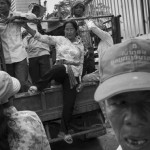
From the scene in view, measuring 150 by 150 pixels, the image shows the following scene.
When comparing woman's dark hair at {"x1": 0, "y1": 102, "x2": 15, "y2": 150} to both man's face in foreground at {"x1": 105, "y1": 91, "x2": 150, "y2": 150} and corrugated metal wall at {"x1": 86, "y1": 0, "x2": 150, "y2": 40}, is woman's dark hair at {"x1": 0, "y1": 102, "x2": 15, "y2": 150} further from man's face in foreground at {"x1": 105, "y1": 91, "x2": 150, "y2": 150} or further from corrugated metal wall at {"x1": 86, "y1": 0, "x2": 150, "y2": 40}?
corrugated metal wall at {"x1": 86, "y1": 0, "x2": 150, "y2": 40}

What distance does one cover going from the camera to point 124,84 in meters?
0.93

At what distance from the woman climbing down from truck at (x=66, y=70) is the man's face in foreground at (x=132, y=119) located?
8.81ft

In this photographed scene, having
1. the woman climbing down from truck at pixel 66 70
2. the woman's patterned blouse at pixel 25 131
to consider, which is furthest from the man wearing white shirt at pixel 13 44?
the woman's patterned blouse at pixel 25 131

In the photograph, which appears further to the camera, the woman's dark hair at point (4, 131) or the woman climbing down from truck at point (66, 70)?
the woman climbing down from truck at point (66, 70)

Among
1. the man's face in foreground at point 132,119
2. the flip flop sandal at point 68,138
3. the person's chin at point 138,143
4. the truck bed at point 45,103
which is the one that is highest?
the man's face in foreground at point 132,119

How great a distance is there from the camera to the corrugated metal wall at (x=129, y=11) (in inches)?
174

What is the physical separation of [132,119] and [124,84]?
132 millimetres

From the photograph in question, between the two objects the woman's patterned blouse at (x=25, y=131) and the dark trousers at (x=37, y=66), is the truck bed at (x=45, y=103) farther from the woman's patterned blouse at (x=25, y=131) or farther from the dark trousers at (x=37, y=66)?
the woman's patterned blouse at (x=25, y=131)

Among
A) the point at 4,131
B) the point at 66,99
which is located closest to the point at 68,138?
the point at 66,99

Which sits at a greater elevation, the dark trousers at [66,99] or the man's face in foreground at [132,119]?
the man's face in foreground at [132,119]

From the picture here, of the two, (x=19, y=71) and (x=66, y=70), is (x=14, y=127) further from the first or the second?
(x=19, y=71)

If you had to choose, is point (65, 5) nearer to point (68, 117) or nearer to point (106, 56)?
point (68, 117)

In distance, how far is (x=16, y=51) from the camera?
3.78m

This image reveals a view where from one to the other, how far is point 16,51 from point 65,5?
2243mm
